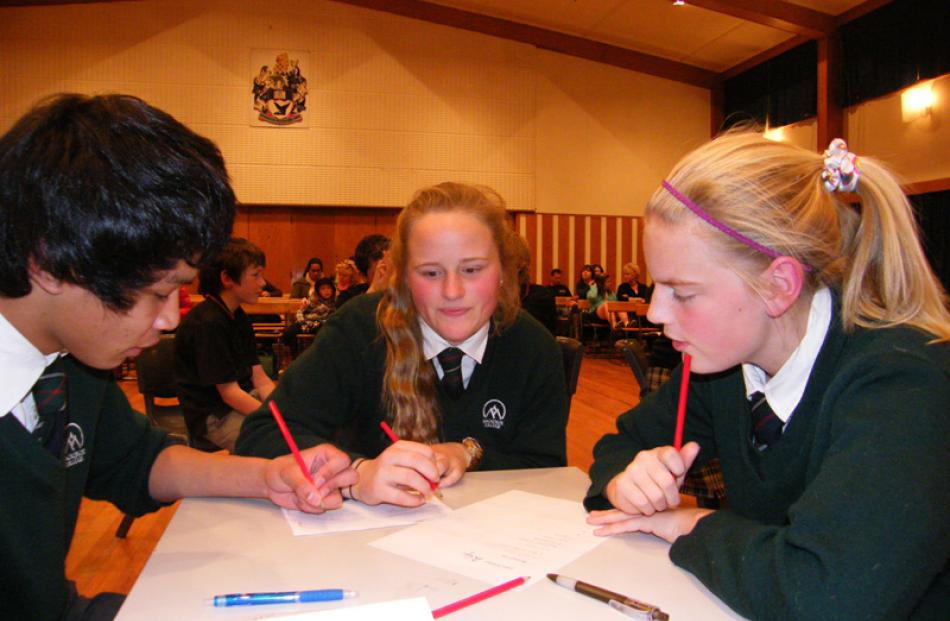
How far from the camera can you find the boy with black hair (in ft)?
2.52

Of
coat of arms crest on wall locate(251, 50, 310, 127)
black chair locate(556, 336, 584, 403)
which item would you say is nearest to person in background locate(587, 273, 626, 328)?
coat of arms crest on wall locate(251, 50, 310, 127)

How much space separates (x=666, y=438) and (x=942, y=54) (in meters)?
7.53

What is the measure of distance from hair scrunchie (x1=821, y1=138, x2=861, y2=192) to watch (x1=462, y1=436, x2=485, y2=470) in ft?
2.78

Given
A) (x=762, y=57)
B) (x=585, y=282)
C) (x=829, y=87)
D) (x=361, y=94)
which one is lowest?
(x=585, y=282)

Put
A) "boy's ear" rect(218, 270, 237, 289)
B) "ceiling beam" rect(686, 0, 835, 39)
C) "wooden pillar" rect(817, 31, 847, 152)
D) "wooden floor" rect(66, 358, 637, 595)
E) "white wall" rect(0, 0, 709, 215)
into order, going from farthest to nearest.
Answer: "white wall" rect(0, 0, 709, 215), "wooden pillar" rect(817, 31, 847, 152), "ceiling beam" rect(686, 0, 835, 39), "boy's ear" rect(218, 270, 237, 289), "wooden floor" rect(66, 358, 637, 595)

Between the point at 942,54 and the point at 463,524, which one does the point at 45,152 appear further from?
the point at 942,54

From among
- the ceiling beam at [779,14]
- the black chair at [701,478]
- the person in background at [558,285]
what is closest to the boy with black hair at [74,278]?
the black chair at [701,478]

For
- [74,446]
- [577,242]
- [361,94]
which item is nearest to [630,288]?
[577,242]

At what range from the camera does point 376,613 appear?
70cm

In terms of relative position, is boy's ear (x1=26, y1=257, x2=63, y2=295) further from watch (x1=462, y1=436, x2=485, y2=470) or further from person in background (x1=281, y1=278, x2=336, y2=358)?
person in background (x1=281, y1=278, x2=336, y2=358)

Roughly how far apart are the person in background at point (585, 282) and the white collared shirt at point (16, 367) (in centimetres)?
856

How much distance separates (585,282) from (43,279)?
8.94 meters

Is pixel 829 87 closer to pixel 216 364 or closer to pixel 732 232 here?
pixel 216 364

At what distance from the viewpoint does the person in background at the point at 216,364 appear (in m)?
2.69
